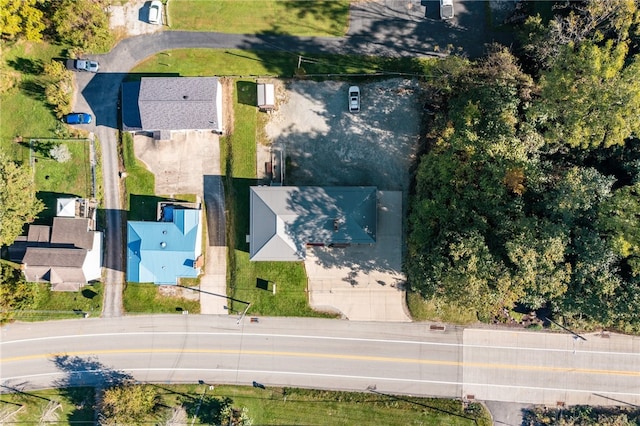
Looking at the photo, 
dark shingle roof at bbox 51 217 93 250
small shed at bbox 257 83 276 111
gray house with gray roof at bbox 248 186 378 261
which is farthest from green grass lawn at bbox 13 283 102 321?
small shed at bbox 257 83 276 111

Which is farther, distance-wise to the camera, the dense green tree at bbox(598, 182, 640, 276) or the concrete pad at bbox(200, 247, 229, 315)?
the concrete pad at bbox(200, 247, 229, 315)

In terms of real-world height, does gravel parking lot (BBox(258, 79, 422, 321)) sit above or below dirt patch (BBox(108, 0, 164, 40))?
below

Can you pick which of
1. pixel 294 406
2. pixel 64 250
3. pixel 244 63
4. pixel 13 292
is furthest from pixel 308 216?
pixel 13 292

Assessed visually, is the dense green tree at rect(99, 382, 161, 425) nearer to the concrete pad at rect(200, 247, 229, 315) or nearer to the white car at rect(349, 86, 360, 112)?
the concrete pad at rect(200, 247, 229, 315)

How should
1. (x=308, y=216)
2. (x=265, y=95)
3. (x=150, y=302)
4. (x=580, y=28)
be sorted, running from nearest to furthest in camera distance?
(x=580, y=28) < (x=308, y=216) < (x=265, y=95) < (x=150, y=302)

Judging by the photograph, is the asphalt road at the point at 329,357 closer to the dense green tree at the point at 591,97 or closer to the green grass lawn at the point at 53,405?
the green grass lawn at the point at 53,405

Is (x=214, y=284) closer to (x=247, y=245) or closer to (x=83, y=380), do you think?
(x=247, y=245)

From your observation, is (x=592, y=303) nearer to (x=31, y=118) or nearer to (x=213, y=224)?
(x=213, y=224)
